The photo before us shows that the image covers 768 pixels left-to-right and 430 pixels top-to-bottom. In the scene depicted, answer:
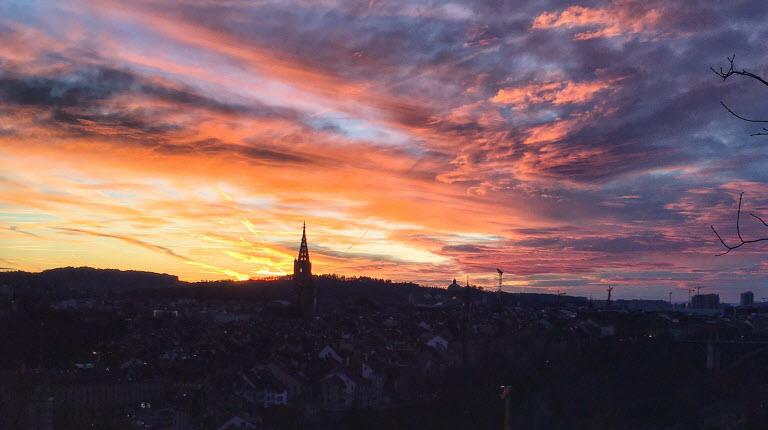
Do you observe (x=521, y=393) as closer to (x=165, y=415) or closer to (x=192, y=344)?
(x=165, y=415)

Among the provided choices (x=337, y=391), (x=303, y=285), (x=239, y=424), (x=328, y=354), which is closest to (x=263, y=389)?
(x=337, y=391)

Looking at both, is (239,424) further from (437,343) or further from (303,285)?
(303,285)

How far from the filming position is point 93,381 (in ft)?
92.7

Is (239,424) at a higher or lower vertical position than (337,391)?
higher

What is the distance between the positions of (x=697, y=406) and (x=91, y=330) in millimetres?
32865

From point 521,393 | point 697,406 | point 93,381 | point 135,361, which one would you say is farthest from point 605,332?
point 93,381

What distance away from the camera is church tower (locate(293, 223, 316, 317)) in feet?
237

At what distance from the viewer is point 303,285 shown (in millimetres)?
73562

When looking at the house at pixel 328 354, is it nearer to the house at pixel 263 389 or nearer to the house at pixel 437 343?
the house at pixel 437 343

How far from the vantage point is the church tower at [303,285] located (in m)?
72.1

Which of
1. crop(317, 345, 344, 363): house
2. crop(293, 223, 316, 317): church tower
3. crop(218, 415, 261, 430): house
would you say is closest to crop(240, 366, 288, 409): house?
crop(218, 415, 261, 430): house

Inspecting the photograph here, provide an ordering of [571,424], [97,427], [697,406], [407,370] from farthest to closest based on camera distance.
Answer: [407,370]
[697,406]
[571,424]
[97,427]

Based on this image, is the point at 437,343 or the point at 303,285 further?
the point at 303,285

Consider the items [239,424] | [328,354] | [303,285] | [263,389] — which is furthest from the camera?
[303,285]
